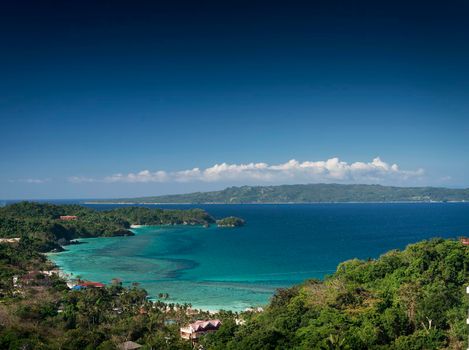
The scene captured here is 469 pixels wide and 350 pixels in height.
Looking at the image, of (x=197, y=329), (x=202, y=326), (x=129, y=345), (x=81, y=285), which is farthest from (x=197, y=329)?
(x=81, y=285)

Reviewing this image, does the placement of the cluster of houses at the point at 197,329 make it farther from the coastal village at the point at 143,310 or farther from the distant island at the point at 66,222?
the distant island at the point at 66,222

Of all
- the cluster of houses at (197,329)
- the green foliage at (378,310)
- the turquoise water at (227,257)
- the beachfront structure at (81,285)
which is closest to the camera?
the green foliage at (378,310)

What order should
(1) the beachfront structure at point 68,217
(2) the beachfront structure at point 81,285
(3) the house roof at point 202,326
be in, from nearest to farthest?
(3) the house roof at point 202,326 < (2) the beachfront structure at point 81,285 < (1) the beachfront structure at point 68,217

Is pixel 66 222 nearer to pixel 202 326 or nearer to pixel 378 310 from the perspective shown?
pixel 202 326

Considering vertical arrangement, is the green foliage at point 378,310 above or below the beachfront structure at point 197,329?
above

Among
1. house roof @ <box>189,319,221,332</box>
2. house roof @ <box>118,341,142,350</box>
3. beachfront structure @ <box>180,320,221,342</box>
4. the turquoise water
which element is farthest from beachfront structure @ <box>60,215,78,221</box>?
house roof @ <box>118,341,142,350</box>

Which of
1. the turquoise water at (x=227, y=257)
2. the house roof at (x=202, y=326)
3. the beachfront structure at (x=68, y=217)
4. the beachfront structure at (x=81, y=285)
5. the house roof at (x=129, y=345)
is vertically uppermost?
the beachfront structure at (x=68, y=217)

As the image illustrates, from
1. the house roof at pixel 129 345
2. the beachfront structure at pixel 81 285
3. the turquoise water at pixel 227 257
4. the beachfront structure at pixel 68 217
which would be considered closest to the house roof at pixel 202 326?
the house roof at pixel 129 345

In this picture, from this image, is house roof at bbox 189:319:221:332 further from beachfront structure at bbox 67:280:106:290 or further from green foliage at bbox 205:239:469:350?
beachfront structure at bbox 67:280:106:290

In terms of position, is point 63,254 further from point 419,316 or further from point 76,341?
point 419,316
